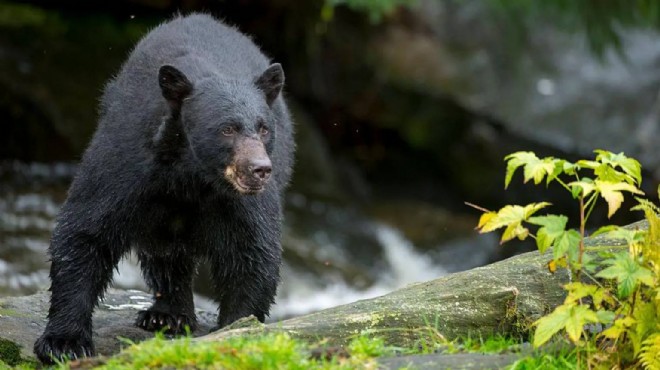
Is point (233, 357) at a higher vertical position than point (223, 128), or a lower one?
lower

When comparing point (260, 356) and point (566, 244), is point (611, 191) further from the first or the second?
point (260, 356)

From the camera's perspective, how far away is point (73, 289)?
20.1 feet

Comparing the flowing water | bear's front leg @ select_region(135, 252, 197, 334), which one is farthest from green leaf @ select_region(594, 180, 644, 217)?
the flowing water

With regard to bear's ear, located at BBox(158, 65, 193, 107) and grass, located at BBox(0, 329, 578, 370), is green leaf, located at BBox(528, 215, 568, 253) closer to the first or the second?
grass, located at BBox(0, 329, 578, 370)

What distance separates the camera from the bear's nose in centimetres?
558

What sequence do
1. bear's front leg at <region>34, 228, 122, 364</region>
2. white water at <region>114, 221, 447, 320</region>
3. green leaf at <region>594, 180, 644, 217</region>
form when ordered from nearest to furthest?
green leaf at <region>594, 180, 644, 217</region>
bear's front leg at <region>34, 228, 122, 364</region>
white water at <region>114, 221, 447, 320</region>

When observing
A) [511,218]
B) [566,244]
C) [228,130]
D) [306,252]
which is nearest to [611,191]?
[566,244]

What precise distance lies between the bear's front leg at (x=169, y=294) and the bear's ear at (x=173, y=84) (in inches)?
53.9

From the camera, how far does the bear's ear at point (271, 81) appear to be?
243 inches

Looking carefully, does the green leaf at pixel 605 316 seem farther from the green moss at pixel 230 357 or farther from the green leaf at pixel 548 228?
the green moss at pixel 230 357

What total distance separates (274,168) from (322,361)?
250cm

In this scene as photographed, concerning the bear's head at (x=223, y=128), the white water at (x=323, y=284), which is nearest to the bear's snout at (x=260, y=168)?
the bear's head at (x=223, y=128)

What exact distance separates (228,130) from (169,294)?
1839 mm

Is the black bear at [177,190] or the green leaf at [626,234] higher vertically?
the black bear at [177,190]
